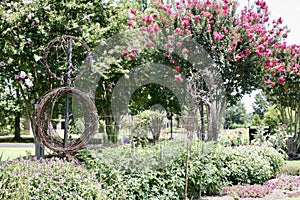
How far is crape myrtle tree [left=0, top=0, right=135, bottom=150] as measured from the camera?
261 inches

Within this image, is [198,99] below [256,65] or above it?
below

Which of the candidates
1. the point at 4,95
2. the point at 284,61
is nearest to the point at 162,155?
the point at 284,61

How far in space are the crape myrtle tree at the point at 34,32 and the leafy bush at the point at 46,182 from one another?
300cm

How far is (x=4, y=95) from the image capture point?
20.3 m

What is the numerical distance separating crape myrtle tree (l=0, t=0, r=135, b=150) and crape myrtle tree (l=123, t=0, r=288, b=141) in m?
1.17

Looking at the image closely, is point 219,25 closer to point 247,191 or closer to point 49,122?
point 247,191

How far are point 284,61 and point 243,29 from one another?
3.32 meters

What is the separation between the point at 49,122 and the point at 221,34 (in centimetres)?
438

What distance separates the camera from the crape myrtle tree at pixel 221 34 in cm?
787

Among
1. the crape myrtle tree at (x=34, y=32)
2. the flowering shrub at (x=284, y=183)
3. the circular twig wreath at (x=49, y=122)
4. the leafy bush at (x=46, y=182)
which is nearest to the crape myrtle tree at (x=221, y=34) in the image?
the crape myrtle tree at (x=34, y=32)

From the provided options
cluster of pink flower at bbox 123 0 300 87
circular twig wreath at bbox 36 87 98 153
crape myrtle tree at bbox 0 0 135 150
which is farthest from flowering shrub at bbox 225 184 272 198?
crape myrtle tree at bbox 0 0 135 150

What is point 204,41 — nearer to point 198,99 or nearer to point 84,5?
point 198,99

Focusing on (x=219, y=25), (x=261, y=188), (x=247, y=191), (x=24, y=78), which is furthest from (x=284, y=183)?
(x=24, y=78)

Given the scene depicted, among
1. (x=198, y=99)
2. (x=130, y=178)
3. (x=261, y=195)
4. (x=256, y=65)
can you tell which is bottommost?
(x=261, y=195)
